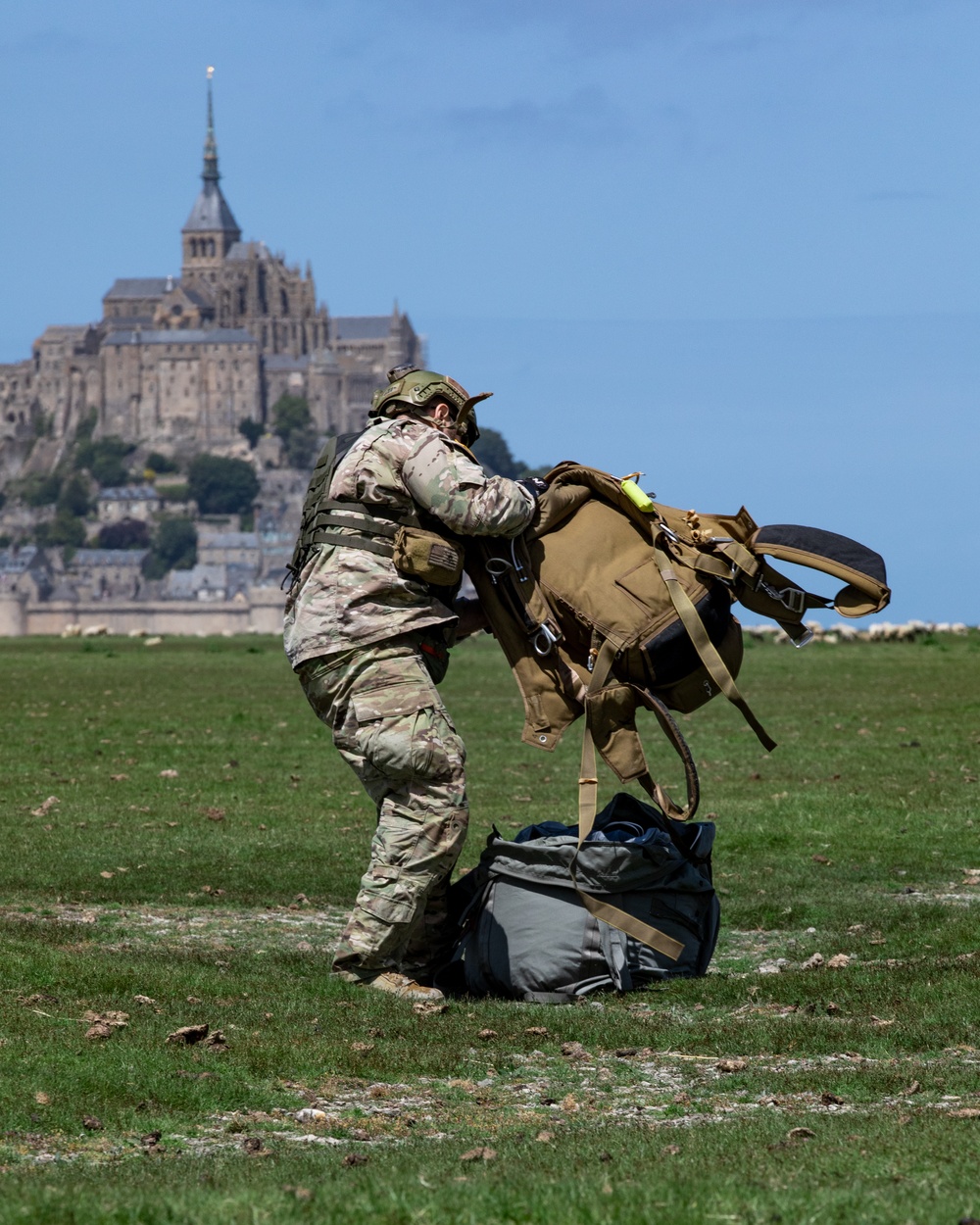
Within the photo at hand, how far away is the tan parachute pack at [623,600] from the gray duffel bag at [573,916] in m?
0.30

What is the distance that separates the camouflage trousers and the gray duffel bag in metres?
0.44

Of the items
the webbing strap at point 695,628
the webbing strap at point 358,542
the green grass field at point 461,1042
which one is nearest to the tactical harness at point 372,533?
the webbing strap at point 358,542

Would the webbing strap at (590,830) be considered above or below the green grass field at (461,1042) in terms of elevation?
above

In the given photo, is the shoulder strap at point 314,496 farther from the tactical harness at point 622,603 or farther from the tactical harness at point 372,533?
the tactical harness at point 622,603

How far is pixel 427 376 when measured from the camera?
947cm

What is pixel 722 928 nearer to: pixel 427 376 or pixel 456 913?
pixel 456 913

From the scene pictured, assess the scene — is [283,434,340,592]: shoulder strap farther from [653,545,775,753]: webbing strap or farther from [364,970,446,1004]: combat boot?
[364,970,446,1004]: combat boot

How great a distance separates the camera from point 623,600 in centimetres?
926

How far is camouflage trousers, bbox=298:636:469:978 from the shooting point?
8.92 metres

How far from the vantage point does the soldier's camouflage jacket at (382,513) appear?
8.85 m

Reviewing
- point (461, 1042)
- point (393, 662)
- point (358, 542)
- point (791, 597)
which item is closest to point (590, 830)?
point (393, 662)

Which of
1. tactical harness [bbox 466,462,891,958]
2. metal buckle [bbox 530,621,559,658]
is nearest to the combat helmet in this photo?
tactical harness [bbox 466,462,891,958]

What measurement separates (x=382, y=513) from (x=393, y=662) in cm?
72

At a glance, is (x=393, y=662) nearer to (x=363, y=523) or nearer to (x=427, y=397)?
(x=363, y=523)
